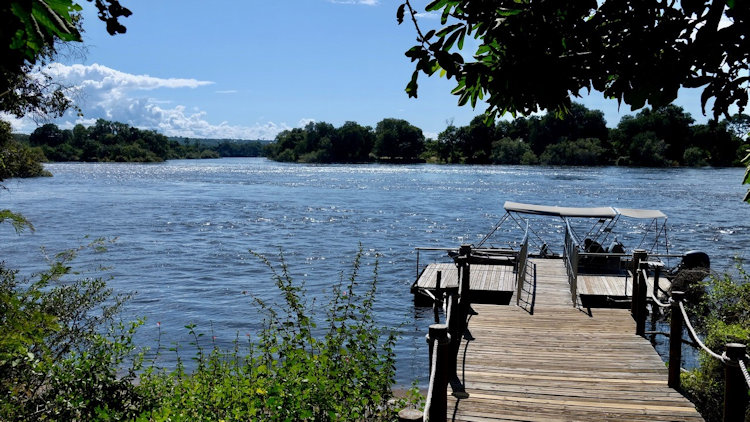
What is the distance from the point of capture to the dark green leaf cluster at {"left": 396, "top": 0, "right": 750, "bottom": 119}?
3186mm

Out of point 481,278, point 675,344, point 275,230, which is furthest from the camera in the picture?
point 275,230

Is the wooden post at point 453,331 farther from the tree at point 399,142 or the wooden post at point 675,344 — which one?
the tree at point 399,142

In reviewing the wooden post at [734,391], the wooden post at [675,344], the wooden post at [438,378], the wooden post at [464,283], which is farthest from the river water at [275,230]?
the wooden post at [734,391]

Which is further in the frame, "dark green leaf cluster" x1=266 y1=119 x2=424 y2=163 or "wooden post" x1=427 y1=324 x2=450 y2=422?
"dark green leaf cluster" x1=266 y1=119 x2=424 y2=163

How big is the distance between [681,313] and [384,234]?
32959 mm

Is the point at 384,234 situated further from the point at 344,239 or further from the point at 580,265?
the point at 580,265

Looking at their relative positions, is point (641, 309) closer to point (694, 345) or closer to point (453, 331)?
point (694, 345)

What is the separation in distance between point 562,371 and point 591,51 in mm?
5588

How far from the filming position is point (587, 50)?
14.4 ft

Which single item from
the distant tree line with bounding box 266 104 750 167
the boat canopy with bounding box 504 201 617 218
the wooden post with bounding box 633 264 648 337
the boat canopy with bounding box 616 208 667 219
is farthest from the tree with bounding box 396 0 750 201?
the distant tree line with bounding box 266 104 750 167

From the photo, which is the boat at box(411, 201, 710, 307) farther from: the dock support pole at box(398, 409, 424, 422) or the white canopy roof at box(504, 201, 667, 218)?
the dock support pole at box(398, 409, 424, 422)

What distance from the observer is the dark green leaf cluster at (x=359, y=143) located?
18125cm

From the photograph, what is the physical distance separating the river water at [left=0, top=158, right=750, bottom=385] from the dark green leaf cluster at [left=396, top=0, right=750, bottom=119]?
6.85 meters

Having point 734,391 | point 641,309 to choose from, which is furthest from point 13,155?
point 734,391
